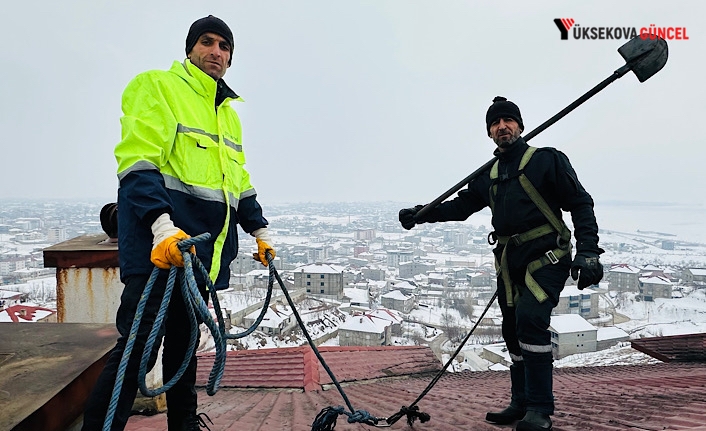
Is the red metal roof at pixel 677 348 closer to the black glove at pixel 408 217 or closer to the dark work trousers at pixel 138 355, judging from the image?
the black glove at pixel 408 217

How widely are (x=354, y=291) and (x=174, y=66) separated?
5007cm

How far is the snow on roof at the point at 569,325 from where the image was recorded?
29688 millimetres

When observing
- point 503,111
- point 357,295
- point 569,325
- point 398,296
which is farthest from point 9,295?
point 569,325

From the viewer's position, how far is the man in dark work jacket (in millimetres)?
1996

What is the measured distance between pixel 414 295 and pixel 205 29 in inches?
1982

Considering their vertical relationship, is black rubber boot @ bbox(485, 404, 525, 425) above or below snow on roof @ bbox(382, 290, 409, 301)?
above

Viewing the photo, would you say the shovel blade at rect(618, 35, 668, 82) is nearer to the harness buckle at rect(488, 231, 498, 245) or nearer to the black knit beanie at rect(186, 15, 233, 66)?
the harness buckle at rect(488, 231, 498, 245)

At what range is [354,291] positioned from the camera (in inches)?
2002

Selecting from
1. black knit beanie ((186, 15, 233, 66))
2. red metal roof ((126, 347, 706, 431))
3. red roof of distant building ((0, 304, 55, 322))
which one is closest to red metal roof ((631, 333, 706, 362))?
red metal roof ((126, 347, 706, 431))

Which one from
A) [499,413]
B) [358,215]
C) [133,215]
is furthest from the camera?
[358,215]

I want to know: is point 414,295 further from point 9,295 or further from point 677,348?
point 677,348

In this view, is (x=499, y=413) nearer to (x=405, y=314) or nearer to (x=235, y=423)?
(x=235, y=423)

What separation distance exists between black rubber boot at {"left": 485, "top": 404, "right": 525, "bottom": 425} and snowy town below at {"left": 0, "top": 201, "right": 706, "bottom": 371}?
2.03 ft

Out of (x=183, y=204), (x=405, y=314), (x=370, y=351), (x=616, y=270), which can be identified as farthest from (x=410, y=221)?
(x=616, y=270)
